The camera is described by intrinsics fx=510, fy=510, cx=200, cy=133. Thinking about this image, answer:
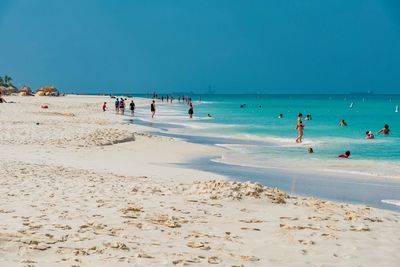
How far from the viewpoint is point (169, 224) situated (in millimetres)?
8344

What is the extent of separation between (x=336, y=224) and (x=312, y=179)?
6.81m

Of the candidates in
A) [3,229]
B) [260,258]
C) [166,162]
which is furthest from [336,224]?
[166,162]

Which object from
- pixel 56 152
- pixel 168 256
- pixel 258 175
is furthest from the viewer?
pixel 56 152

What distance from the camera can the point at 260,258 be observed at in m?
6.92

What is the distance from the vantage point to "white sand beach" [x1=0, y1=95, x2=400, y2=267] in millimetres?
6723

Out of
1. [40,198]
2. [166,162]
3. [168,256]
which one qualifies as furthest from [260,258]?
[166,162]

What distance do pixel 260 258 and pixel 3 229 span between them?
3.67m

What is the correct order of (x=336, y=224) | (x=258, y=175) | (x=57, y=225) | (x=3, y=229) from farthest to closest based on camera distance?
(x=258, y=175) → (x=336, y=224) → (x=57, y=225) → (x=3, y=229)

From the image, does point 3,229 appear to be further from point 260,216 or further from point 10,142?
point 10,142

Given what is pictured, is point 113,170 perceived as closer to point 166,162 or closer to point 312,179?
point 166,162

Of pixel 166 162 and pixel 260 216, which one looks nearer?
pixel 260 216

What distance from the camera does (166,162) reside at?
18.6 meters

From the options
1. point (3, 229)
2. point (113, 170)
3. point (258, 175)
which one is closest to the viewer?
point (3, 229)

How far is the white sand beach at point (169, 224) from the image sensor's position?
6.72 metres
